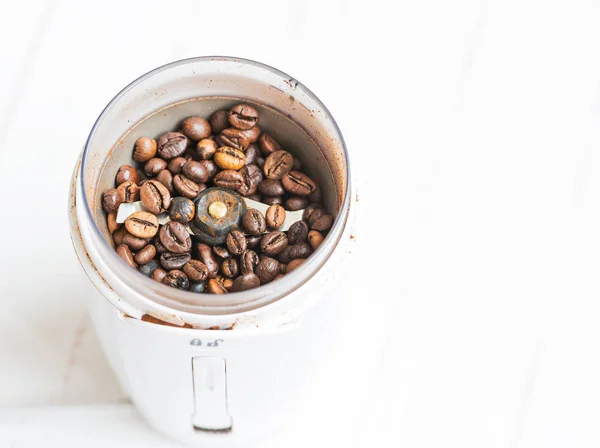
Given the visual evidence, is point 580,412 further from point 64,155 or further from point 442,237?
point 64,155

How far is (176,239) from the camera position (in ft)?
2.49

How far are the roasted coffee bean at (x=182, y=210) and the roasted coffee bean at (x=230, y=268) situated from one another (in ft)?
0.19

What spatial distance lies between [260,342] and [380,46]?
70cm

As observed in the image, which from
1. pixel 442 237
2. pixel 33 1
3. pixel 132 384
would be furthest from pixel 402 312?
pixel 33 1

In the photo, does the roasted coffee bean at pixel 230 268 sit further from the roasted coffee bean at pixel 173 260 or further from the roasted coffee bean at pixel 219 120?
the roasted coffee bean at pixel 219 120

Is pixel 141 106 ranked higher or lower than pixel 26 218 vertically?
higher

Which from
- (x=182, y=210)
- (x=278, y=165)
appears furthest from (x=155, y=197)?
(x=278, y=165)

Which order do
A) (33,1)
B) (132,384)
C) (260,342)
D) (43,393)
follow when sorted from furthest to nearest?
(33,1)
(43,393)
(132,384)
(260,342)

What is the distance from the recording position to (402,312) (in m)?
1.13

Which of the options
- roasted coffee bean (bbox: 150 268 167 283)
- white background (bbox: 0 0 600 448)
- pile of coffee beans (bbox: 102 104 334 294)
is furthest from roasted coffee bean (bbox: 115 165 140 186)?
white background (bbox: 0 0 600 448)

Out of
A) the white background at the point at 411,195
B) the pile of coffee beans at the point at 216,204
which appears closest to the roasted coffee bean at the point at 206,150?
the pile of coffee beans at the point at 216,204

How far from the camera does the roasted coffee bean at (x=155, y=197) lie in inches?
30.5

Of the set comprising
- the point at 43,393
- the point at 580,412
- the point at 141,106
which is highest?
the point at 141,106

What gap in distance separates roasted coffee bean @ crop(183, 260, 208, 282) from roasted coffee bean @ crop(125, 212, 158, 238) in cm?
5
